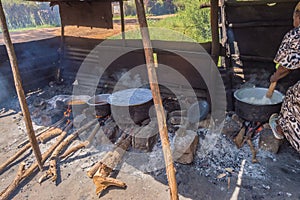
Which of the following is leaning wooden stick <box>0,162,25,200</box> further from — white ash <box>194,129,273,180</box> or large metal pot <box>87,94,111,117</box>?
white ash <box>194,129,273,180</box>

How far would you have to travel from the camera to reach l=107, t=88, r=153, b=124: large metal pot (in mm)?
3600

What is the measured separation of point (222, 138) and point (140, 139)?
4.03ft

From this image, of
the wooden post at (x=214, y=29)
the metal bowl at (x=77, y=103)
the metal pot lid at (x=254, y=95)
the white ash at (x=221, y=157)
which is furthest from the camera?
the metal bowl at (x=77, y=103)

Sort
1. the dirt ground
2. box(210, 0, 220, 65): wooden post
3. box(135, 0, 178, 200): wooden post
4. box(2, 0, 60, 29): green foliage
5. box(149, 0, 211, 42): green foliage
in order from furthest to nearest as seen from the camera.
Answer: box(2, 0, 60, 29): green foliage, box(149, 0, 211, 42): green foliage, box(210, 0, 220, 65): wooden post, the dirt ground, box(135, 0, 178, 200): wooden post

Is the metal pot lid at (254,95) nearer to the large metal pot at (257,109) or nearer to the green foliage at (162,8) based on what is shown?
the large metal pot at (257,109)

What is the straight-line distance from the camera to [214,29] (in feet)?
12.2

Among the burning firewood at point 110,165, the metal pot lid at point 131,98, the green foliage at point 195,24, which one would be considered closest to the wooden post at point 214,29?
the metal pot lid at point 131,98

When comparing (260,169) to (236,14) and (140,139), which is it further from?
(236,14)

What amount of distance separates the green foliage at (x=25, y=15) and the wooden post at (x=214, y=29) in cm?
1359

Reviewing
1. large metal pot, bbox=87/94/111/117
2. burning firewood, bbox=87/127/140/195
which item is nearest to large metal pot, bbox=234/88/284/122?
burning firewood, bbox=87/127/140/195

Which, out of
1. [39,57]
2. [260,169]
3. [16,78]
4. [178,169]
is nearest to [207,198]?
[178,169]

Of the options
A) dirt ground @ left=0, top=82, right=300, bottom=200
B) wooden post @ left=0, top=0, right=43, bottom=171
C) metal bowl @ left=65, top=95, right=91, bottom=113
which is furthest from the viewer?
metal bowl @ left=65, top=95, right=91, bottom=113

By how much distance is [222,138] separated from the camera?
3562mm

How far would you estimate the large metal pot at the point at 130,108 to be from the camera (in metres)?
3.60
